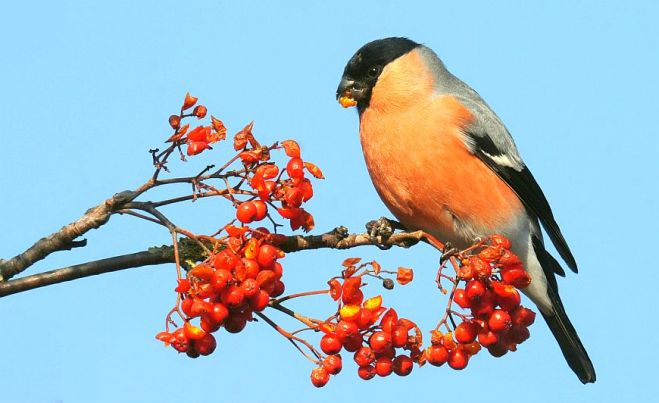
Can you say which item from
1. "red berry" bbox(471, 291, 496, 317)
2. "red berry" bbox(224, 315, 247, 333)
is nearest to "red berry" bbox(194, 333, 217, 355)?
"red berry" bbox(224, 315, 247, 333)

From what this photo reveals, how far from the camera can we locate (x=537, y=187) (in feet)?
20.3

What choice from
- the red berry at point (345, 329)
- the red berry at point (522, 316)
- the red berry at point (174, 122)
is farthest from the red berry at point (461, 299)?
the red berry at point (174, 122)

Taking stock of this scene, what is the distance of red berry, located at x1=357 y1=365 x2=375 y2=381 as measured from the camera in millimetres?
3521

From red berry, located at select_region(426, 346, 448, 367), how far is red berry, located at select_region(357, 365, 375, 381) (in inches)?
9.5

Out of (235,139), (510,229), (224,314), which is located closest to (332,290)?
(224,314)

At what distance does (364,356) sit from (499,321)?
2.32 ft

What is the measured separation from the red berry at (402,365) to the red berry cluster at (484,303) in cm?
9

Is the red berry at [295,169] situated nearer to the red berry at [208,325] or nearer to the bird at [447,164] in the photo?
the red berry at [208,325]

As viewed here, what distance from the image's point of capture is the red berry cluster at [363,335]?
11.1 feet

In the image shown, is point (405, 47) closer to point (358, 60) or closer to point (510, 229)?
point (358, 60)

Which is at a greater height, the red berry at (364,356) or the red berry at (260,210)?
the red berry at (260,210)

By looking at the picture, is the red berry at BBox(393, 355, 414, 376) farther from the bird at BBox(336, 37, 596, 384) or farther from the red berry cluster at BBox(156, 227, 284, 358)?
the bird at BBox(336, 37, 596, 384)

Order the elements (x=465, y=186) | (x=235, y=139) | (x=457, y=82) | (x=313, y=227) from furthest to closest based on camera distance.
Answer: (x=457, y=82), (x=465, y=186), (x=313, y=227), (x=235, y=139)

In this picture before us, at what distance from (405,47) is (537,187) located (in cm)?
136
